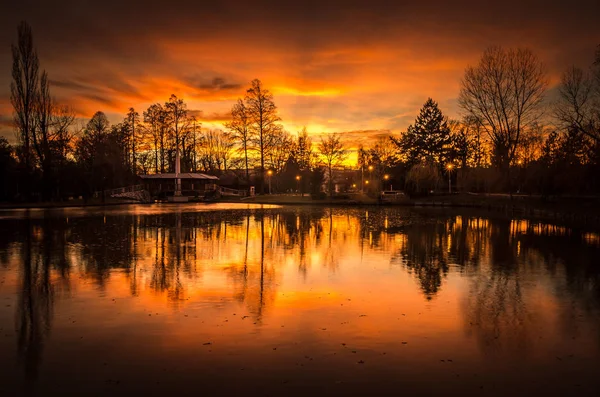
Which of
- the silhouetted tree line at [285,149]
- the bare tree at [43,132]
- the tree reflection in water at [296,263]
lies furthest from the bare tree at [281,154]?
the tree reflection in water at [296,263]

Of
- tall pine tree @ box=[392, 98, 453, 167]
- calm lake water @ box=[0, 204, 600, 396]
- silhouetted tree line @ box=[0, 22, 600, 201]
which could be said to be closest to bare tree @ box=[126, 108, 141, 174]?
silhouetted tree line @ box=[0, 22, 600, 201]

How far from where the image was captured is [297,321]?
851cm

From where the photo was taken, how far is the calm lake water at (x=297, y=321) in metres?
5.98

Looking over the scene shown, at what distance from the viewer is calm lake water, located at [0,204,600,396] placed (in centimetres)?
598

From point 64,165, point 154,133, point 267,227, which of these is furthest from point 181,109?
point 267,227

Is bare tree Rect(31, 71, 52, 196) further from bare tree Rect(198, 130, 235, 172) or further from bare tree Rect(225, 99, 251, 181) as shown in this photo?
bare tree Rect(198, 130, 235, 172)

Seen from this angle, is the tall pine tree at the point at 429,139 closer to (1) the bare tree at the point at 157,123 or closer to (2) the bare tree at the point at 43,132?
(1) the bare tree at the point at 157,123

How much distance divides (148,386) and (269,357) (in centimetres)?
177

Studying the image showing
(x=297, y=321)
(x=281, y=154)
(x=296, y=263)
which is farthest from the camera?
(x=281, y=154)

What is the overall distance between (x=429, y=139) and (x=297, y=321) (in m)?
75.0

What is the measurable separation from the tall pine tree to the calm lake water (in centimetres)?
6380

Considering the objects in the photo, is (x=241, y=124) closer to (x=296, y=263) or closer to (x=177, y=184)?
(x=177, y=184)

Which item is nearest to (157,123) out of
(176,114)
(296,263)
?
(176,114)

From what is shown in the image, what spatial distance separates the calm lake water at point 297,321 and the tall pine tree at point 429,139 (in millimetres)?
63795
